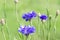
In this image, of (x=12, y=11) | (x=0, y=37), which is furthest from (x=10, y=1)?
(x=0, y=37)

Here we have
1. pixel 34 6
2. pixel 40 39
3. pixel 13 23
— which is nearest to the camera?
pixel 40 39

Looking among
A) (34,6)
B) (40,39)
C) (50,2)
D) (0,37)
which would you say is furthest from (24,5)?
(40,39)

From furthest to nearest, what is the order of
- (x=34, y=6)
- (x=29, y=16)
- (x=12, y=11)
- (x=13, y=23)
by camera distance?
(x=34, y=6) < (x=12, y=11) < (x=13, y=23) < (x=29, y=16)

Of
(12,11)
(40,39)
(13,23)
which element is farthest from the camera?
(12,11)

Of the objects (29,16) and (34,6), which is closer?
(29,16)

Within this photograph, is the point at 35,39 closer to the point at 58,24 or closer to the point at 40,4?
the point at 58,24

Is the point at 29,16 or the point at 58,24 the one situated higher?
the point at 29,16

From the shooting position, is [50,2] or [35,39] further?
[50,2]

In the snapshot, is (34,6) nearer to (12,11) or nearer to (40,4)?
(40,4)

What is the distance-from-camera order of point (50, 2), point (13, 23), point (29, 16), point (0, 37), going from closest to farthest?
point (29, 16) < point (0, 37) < point (13, 23) < point (50, 2)
